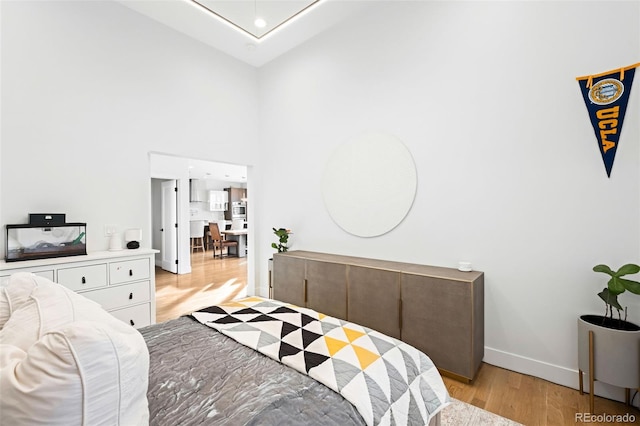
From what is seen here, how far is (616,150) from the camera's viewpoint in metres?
1.99

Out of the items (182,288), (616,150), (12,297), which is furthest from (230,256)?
(616,150)

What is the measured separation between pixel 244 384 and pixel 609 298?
2.29m

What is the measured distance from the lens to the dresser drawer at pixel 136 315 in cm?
283

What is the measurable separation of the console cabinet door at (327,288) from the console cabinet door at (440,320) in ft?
2.12

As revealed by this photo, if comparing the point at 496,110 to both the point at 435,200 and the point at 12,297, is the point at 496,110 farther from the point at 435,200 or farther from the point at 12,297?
the point at 12,297

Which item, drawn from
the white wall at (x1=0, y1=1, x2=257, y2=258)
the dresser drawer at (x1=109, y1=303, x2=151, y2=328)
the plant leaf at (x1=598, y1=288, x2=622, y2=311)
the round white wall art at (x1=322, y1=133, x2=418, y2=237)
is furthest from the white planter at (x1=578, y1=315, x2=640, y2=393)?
the white wall at (x1=0, y1=1, x2=257, y2=258)

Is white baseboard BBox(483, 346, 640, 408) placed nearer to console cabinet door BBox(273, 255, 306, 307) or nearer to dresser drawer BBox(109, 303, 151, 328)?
console cabinet door BBox(273, 255, 306, 307)

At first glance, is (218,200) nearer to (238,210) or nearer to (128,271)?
(238,210)

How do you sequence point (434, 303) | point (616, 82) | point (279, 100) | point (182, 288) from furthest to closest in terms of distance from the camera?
point (182, 288), point (279, 100), point (434, 303), point (616, 82)

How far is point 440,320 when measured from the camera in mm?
2295

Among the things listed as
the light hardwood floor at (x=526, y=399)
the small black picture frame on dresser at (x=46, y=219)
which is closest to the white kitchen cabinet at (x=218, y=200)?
the small black picture frame on dresser at (x=46, y=219)

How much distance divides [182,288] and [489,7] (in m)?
5.36

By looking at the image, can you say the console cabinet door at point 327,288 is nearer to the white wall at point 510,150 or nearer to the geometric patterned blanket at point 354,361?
the white wall at point 510,150

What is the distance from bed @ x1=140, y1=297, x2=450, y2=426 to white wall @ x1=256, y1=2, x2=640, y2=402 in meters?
1.44
